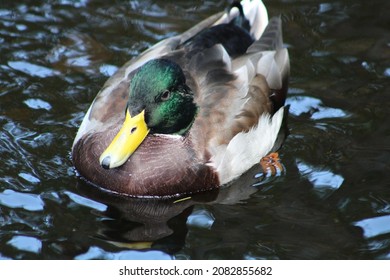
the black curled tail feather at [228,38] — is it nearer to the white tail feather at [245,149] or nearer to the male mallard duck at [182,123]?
the male mallard duck at [182,123]

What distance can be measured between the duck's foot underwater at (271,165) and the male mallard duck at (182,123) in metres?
0.09

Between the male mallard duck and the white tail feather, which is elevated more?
the male mallard duck

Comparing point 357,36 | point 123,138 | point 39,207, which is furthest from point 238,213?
point 357,36

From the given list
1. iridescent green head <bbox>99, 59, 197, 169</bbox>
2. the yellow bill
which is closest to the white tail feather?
iridescent green head <bbox>99, 59, 197, 169</bbox>

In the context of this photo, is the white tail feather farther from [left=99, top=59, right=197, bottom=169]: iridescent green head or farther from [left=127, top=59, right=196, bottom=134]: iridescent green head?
[left=99, top=59, right=197, bottom=169]: iridescent green head

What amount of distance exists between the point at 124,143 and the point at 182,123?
641mm

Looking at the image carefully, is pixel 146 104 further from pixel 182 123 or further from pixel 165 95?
pixel 182 123

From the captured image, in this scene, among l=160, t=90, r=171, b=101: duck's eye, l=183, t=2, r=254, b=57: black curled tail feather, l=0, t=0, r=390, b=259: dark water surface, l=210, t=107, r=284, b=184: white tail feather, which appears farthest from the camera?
l=183, t=2, r=254, b=57: black curled tail feather

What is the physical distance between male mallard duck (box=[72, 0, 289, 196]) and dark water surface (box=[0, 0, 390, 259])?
193 millimetres

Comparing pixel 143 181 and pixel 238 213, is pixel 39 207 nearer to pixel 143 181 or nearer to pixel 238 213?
pixel 143 181

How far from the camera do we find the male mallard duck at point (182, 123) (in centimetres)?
750

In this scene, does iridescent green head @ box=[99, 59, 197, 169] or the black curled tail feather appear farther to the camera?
the black curled tail feather

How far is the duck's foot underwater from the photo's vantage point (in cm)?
808

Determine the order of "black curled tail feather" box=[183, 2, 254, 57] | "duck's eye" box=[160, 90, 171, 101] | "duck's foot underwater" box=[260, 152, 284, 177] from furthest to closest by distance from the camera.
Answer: "black curled tail feather" box=[183, 2, 254, 57]
"duck's foot underwater" box=[260, 152, 284, 177]
"duck's eye" box=[160, 90, 171, 101]
